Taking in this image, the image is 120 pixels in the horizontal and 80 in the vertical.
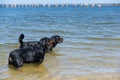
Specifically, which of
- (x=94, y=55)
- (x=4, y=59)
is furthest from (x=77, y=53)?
(x=4, y=59)

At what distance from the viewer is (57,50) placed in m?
11.9

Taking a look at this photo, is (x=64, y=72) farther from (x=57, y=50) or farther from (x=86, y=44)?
(x=86, y=44)

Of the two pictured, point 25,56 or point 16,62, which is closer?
point 16,62

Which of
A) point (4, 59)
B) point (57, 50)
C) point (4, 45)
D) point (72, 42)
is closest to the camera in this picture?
point (4, 59)

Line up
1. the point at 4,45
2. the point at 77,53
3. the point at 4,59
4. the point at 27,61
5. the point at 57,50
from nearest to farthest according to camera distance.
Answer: the point at 27,61, the point at 4,59, the point at 77,53, the point at 57,50, the point at 4,45

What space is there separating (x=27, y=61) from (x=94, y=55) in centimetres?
259

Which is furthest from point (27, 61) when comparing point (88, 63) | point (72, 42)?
point (72, 42)

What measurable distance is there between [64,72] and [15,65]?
1303mm

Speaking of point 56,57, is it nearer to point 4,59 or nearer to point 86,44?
point 4,59

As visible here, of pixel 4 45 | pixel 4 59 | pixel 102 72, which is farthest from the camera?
pixel 4 45

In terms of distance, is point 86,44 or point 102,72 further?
point 86,44

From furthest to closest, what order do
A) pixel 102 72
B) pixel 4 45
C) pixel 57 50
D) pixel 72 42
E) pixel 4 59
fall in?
pixel 72 42 → pixel 4 45 → pixel 57 50 → pixel 4 59 → pixel 102 72

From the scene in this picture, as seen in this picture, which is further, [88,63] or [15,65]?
[88,63]

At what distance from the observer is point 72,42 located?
13773mm
